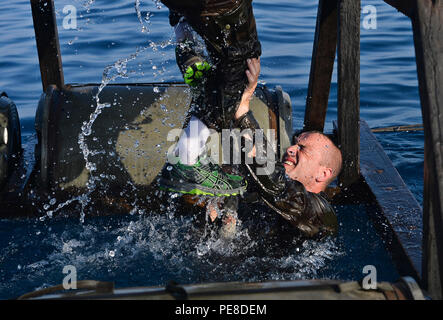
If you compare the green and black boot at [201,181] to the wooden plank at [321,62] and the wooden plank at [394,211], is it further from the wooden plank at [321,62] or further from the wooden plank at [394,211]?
the wooden plank at [321,62]

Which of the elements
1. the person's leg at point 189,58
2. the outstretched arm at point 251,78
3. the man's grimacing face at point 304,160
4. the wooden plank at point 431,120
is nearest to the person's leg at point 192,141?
the person's leg at point 189,58

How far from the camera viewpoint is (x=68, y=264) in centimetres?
358

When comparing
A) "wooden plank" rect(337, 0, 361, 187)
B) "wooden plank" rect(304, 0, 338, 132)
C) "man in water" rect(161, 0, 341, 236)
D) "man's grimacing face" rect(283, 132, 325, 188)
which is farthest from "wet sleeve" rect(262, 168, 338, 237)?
"wooden plank" rect(304, 0, 338, 132)

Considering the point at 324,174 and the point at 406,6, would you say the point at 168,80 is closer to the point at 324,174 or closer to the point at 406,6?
the point at 324,174

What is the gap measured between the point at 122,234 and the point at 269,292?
2.30 m

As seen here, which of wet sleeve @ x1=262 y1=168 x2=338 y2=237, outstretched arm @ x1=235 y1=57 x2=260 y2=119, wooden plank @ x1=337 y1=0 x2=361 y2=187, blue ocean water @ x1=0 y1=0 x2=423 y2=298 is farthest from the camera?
wooden plank @ x1=337 y1=0 x2=361 y2=187

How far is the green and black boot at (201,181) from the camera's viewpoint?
341cm

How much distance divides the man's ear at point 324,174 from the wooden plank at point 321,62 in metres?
0.58

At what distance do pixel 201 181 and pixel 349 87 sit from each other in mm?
1389

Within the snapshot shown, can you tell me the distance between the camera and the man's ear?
4.00 m

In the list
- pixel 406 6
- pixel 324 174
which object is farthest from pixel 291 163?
pixel 406 6

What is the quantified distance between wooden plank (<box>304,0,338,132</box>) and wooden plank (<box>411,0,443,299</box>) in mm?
1984

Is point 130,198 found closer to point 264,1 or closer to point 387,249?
point 387,249

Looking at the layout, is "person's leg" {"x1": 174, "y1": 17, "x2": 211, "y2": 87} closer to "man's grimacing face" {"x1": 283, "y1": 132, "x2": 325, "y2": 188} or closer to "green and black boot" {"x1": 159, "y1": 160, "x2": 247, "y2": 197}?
"green and black boot" {"x1": 159, "y1": 160, "x2": 247, "y2": 197}
